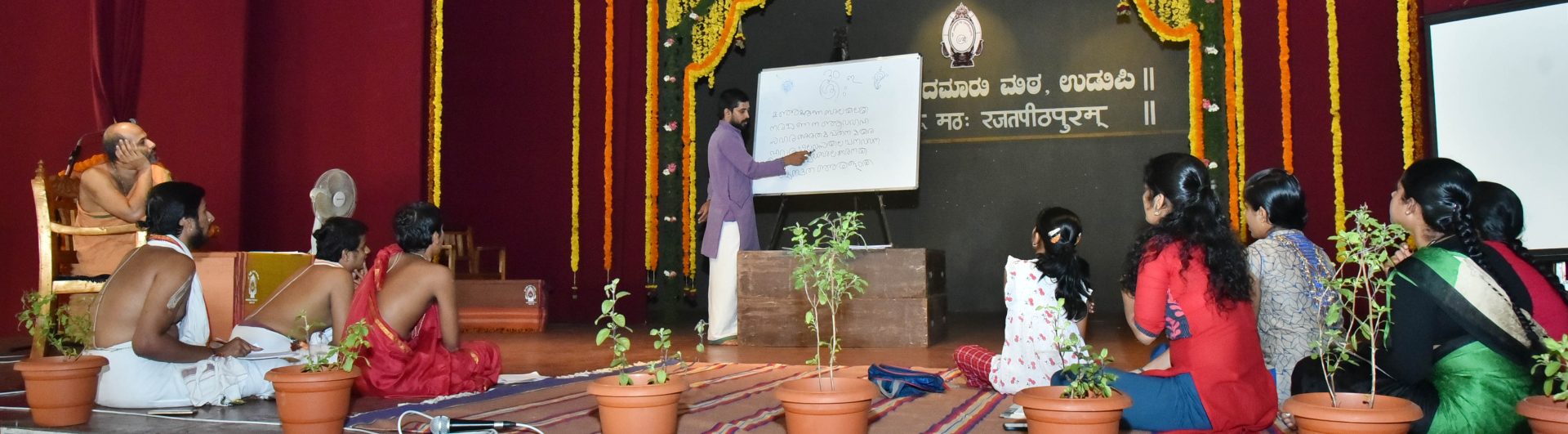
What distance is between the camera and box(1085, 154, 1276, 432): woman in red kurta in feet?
7.56

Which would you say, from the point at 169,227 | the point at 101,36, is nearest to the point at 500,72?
the point at 101,36

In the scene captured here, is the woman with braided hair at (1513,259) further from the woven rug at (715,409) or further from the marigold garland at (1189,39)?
the marigold garland at (1189,39)

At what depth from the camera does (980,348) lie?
341 centimetres

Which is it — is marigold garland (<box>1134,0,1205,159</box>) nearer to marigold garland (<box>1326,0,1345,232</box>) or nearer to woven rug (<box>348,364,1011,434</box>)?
marigold garland (<box>1326,0,1345,232</box>)

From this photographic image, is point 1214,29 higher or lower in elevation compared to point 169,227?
higher

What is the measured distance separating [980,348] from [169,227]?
2542 millimetres

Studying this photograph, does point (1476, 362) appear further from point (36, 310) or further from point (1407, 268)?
point (36, 310)

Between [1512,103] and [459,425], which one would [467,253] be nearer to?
[459,425]

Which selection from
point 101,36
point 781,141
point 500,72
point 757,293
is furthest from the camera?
point 500,72

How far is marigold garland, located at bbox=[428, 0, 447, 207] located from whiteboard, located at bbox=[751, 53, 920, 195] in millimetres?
1986

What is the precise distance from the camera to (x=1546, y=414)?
169cm

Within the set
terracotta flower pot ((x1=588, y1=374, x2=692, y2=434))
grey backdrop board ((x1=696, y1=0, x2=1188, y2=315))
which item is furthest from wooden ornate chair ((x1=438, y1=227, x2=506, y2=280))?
terracotta flower pot ((x1=588, y1=374, x2=692, y2=434))

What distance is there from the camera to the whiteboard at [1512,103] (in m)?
4.32

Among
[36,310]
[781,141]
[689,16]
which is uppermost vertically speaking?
[689,16]
